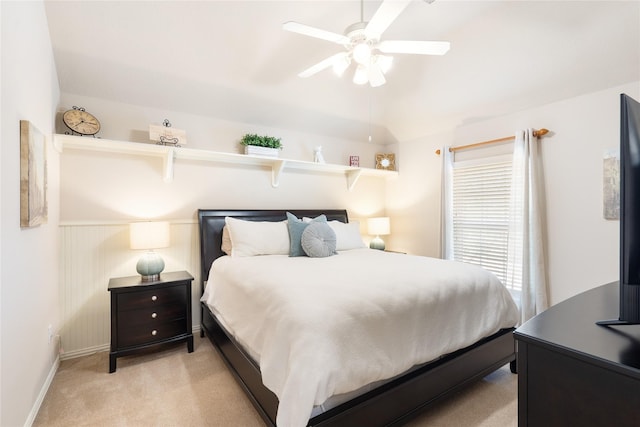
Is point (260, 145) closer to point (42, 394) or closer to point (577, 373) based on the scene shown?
point (42, 394)

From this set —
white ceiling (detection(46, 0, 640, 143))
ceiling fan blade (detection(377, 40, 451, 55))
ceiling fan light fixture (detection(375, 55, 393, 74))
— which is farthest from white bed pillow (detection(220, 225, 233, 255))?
ceiling fan blade (detection(377, 40, 451, 55))

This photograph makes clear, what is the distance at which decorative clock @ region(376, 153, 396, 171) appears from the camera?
14.5 feet

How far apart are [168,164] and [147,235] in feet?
2.41

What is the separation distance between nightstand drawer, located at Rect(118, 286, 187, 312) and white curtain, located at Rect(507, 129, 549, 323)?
3.33m

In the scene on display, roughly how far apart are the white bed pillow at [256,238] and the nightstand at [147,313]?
0.55 metres

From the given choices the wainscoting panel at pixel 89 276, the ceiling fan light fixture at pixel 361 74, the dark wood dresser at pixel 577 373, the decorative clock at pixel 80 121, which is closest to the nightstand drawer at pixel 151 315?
the wainscoting panel at pixel 89 276

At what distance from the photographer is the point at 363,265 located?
2.35 m

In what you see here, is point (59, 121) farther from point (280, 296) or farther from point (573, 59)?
point (573, 59)

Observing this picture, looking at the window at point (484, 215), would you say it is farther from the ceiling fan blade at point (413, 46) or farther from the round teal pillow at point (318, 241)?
the ceiling fan blade at point (413, 46)

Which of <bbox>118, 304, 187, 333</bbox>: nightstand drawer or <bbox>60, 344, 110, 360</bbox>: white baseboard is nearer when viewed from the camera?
<bbox>118, 304, 187, 333</bbox>: nightstand drawer

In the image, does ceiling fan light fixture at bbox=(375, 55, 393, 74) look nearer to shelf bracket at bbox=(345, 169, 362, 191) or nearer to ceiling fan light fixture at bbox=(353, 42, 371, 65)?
ceiling fan light fixture at bbox=(353, 42, 371, 65)

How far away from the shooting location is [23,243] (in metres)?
1.58

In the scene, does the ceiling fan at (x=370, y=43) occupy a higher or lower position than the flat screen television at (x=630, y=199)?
higher

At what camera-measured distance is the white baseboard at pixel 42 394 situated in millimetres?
1694
